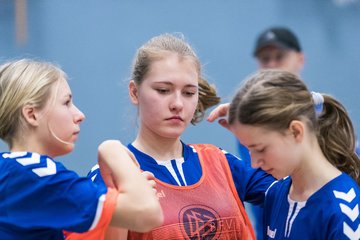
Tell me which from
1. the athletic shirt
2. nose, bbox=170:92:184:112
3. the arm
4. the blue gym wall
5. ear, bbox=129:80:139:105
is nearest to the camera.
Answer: the arm

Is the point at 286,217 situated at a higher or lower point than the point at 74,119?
lower

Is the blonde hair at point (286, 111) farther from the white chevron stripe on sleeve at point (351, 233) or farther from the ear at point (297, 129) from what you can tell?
the white chevron stripe on sleeve at point (351, 233)

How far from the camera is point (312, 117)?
2004 millimetres

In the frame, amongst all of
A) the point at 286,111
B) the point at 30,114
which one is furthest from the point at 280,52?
the point at 30,114

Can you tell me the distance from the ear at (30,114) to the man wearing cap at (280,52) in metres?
2.12

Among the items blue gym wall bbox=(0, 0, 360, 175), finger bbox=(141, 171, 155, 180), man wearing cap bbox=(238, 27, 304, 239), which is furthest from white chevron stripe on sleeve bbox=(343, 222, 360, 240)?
blue gym wall bbox=(0, 0, 360, 175)

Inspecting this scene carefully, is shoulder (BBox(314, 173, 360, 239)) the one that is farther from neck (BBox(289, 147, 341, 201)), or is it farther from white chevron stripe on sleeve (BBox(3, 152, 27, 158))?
white chevron stripe on sleeve (BBox(3, 152, 27, 158))

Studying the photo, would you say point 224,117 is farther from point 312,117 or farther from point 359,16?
point 359,16

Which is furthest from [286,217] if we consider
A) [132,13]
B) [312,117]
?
[132,13]

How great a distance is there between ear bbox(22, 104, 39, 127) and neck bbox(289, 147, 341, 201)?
707 millimetres

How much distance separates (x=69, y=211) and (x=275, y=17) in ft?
11.9

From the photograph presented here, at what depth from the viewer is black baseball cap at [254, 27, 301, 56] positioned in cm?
389

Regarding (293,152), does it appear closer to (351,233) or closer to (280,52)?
(351,233)

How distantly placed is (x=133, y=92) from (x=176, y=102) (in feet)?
0.66
